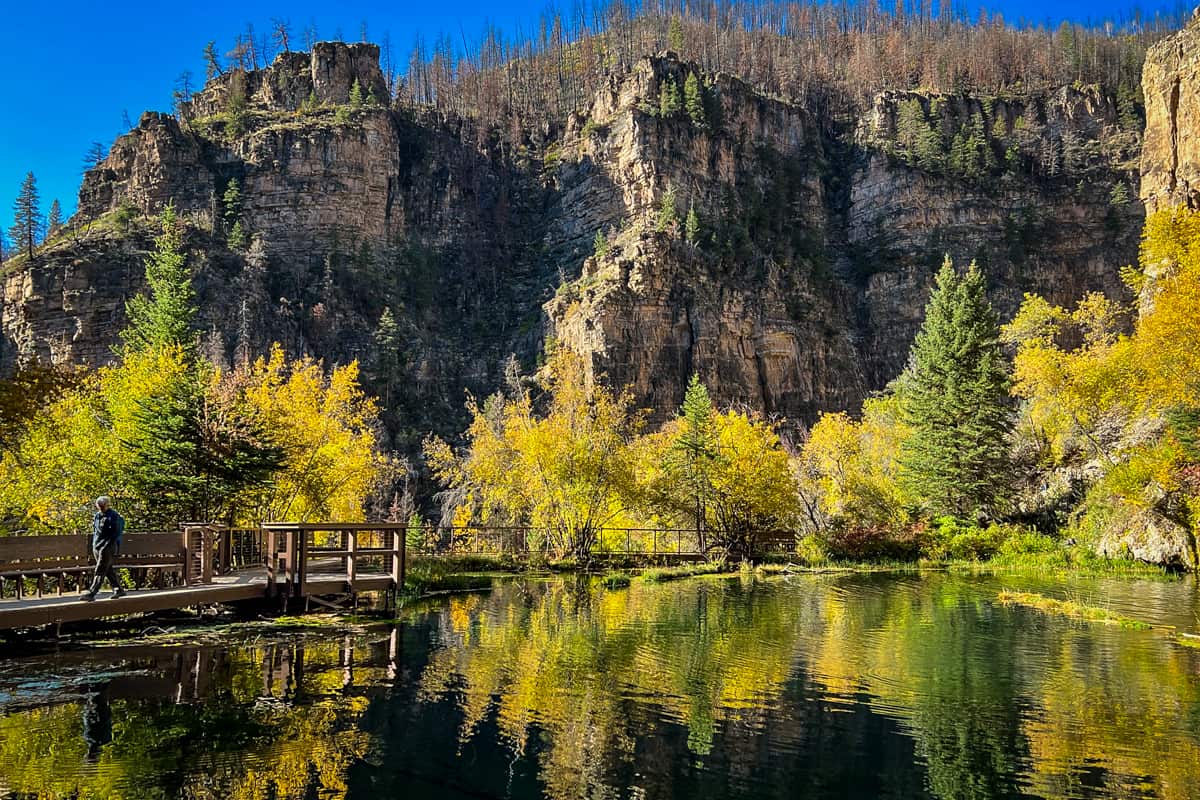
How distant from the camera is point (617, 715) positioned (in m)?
12.0

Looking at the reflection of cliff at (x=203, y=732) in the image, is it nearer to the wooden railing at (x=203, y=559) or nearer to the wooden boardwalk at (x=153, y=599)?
the wooden boardwalk at (x=153, y=599)

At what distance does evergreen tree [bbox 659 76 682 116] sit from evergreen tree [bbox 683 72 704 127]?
4.13 feet

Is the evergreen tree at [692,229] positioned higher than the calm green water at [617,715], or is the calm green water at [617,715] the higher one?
the evergreen tree at [692,229]

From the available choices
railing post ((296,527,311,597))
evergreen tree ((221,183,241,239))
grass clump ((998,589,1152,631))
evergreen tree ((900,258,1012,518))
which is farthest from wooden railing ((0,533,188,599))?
evergreen tree ((221,183,241,239))

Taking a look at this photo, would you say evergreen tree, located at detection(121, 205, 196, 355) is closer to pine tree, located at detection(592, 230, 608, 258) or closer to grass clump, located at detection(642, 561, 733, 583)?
grass clump, located at detection(642, 561, 733, 583)

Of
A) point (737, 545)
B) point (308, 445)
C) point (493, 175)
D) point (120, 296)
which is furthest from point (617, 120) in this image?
point (308, 445)

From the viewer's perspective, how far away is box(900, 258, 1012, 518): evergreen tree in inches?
1858

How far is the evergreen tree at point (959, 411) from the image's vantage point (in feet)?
155

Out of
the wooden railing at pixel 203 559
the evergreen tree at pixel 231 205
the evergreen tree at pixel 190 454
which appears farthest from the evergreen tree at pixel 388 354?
the evergreen tree at pixel 190 454

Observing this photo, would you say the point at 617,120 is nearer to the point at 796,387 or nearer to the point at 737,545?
the point at 796,387

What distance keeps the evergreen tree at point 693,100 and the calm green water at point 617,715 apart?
96652 millimetres

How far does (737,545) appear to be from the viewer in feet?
136

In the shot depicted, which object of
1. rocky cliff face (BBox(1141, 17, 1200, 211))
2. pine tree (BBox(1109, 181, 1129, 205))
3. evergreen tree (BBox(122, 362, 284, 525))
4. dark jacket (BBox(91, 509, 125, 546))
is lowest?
dark jacket (BBox(91, 509, 125, 546))

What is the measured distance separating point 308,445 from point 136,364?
6.54 meters
